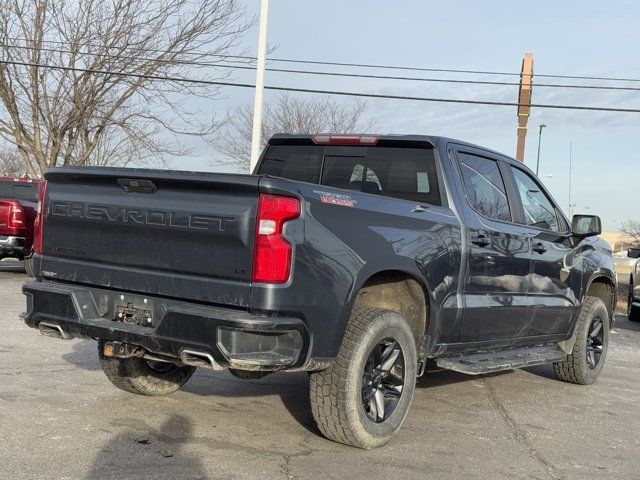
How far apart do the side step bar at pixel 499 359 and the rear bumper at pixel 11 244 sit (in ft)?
33.9

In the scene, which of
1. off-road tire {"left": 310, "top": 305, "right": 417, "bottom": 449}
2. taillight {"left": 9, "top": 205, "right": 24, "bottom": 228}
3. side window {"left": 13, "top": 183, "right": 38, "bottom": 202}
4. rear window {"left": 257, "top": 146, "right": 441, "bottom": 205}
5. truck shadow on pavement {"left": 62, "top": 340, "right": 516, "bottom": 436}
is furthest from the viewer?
side window {"left": 13, "top": 183, "right": 38, "bottom": 202}

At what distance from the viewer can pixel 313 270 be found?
3934 mm

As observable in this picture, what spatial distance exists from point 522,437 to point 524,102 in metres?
16.4

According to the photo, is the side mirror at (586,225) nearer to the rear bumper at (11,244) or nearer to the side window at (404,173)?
the side window at (404,173)

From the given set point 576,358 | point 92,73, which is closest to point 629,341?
point 576,358

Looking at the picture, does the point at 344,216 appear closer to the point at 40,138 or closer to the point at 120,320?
the point at 120,320

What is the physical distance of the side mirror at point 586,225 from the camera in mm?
6594

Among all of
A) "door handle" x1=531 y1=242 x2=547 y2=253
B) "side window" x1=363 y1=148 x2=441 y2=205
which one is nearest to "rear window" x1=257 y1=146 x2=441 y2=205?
"side window" x1=363 y1=148 x2=441 y2=205

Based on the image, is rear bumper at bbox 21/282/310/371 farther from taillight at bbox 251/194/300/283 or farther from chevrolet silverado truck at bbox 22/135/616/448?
taillight at bbox 251/194/300/283

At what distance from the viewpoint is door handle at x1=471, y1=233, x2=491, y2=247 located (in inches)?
208

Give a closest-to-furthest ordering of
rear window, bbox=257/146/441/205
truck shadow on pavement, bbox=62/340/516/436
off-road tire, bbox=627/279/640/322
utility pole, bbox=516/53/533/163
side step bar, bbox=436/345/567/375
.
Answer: side step bar, bbox=436/345/567/375
rear window, bbox=257/146/441/205
truck shadow on pavement, bbox=62/340/516/436
off-road tire, bbox=627/279/640/322
utility pole, bbox=516/53/533/163

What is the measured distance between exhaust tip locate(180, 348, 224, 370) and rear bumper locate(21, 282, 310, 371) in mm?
13

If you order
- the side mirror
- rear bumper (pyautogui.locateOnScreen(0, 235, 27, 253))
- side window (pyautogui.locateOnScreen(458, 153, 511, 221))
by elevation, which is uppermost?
side window (pyautogui.locateOnScreen(458, 153, 511, 221))

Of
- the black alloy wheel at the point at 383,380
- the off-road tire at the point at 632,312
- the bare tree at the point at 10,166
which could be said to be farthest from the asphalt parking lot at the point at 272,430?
the bare tree at the point at 10,166
